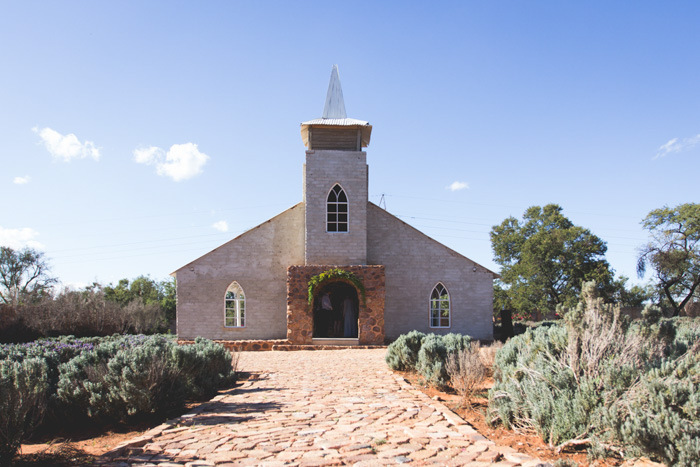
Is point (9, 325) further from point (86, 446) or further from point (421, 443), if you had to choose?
point (421, 443)

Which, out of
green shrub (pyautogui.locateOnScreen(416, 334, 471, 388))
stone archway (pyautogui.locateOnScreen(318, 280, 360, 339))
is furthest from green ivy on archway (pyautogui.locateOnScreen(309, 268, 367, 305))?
green shrub (pyautogui.locateOnScreen(416, 334, 471, 388))

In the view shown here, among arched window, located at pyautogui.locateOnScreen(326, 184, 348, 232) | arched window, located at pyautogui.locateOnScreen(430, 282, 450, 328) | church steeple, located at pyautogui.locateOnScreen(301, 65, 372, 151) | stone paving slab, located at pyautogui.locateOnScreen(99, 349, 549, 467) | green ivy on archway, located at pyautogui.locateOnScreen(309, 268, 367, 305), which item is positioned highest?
church steeple, located at pyautogui.locateOnScreen(301, 65, 372, 151)

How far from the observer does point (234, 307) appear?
21828 millimetres

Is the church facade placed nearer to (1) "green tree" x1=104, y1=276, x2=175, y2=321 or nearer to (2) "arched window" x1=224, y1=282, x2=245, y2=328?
(2) "arched window" x1=224, y1=282, x2=245, y2=328

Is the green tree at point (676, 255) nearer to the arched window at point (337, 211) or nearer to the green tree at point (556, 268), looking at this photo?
the green tree at point (556, 268)

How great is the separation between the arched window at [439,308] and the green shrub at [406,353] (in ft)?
29.9

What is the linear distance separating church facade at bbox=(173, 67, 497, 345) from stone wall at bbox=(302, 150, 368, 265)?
0.04 m

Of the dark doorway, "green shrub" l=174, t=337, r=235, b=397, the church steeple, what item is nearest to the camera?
"green shrub" l=174, t=337, r=235, b=397

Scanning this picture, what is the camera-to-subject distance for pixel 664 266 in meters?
32.6

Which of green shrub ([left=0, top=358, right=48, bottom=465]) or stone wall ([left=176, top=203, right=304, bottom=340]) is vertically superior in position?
stone wall ([left=176, top=203, right=304, bottom=340])

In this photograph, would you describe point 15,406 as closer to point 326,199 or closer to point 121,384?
point 121,384

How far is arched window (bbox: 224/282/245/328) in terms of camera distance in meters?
21.8

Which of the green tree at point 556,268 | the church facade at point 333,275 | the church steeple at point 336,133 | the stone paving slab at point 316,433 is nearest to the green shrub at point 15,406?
the stone paving slab at point 316,433

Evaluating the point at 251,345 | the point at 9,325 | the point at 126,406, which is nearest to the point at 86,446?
the point at 126,406
